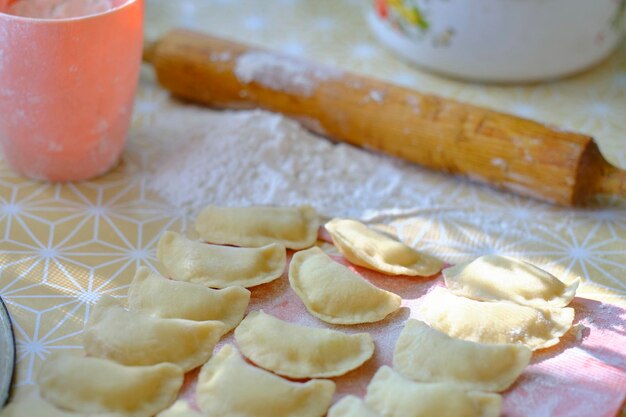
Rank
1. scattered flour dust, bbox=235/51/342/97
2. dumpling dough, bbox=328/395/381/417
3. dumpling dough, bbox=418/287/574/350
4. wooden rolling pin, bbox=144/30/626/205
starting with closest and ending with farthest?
dumpling dough, bbox=328/395/381/417 → dumpling dough, bbox=418/287/574/350 → wooden rolling pin, bbox=144/30/626/205 → scattered flour dust, bbox=235/51/342/97

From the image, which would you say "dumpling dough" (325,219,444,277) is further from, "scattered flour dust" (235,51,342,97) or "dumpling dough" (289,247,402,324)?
"scattered flour dust" (235,51,342,97)

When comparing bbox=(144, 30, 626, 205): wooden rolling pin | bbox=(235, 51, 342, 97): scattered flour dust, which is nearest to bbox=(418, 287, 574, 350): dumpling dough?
bbox=(144, 30, 626, 205): wooden rolling pin

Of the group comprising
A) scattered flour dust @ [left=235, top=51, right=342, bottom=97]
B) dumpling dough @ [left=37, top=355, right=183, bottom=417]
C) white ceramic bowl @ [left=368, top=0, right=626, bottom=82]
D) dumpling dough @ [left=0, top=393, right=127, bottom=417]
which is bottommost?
dumpling dough @ [left=0, top=393, right=127, bottom=417]

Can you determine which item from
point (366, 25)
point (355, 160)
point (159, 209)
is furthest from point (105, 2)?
point (366, 25)

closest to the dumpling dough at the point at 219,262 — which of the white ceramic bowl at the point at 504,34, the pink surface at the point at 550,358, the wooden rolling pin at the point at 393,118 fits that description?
the pink surface at the point at 550,358

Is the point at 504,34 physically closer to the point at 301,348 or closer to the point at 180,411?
the point at 301,348

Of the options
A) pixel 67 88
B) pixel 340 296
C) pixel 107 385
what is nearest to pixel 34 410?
pixel 107 385

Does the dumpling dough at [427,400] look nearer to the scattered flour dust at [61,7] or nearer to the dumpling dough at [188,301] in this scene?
the dumpling dough at [188,301]

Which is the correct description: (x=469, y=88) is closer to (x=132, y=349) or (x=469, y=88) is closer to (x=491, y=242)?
(x=491, y=242)
